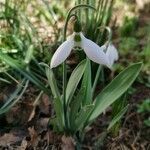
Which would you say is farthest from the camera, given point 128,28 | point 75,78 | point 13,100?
point 128,28

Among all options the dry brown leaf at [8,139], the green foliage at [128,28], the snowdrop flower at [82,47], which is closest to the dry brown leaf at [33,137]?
the dry brown leaf at [8,139]

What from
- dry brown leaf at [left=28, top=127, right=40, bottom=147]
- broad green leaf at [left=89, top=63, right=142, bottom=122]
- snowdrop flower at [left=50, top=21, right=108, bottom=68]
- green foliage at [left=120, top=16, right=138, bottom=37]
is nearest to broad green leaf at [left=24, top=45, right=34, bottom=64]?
dry brown leaf at [left=28, top=127, right=40, bottom=147]

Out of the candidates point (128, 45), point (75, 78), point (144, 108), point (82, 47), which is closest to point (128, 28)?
point (128, 45)

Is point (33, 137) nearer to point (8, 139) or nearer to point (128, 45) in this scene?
point (8, 139)

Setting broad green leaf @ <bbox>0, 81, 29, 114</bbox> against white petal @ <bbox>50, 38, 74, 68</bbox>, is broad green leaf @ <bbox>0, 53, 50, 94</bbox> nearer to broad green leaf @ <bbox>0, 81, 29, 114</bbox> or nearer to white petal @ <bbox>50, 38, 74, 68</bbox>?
broad green leaf @ <bbox>0, 81, 29, 114</bbox>

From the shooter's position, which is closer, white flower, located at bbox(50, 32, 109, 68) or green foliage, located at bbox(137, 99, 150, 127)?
white flower, located at bbox(50, 32, 109, 68)

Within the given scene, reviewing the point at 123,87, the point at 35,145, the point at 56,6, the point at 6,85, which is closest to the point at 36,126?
the point at 35,145
